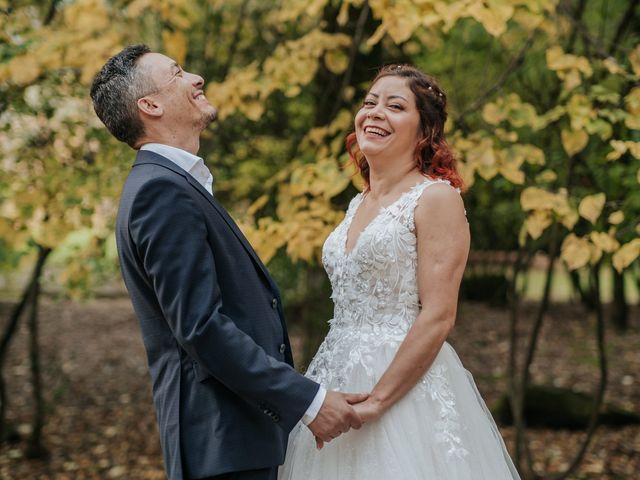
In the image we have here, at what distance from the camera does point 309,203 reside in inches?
135

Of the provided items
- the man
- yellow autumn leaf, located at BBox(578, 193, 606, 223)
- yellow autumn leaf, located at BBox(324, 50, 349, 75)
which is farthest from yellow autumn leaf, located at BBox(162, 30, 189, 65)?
yellow autumn leaf, located at BBox(578, 193, 606, 223)

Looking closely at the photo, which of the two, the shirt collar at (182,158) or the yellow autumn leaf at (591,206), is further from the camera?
the yellow autumn leaf at (591,206)

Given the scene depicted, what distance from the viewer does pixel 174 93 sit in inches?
82.0

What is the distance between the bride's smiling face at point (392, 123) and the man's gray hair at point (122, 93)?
695 millimetres

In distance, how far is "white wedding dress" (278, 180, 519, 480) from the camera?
2096mm

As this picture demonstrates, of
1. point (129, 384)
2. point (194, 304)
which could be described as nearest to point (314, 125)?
point (194, 304)

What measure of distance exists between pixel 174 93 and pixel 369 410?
1.10 meters

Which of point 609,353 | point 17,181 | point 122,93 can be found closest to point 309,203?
point 122,93

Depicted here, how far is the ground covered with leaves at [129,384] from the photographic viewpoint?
5.11 meters

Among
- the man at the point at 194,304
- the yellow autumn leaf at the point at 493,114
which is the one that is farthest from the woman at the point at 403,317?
the yellow autumn leaf at the point at 493,114

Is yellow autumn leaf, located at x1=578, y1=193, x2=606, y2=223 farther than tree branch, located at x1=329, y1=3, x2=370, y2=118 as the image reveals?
No

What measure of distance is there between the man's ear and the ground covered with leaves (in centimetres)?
362

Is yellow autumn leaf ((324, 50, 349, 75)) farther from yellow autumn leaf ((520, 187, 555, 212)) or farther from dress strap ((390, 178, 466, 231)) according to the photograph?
dress strap ((390, 178, 466, 231))

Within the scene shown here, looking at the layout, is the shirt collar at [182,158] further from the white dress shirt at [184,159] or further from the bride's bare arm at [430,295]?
the bride's bare arm at [430,295]
